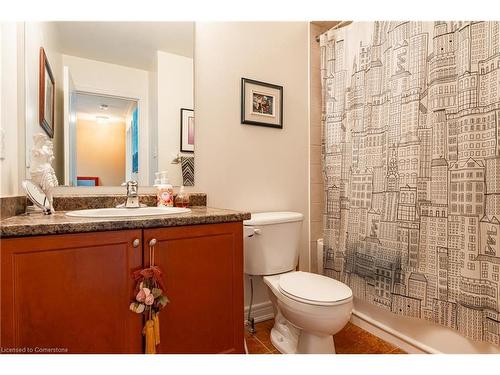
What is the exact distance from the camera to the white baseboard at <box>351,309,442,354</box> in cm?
144

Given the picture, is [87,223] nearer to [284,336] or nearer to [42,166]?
[42,166]

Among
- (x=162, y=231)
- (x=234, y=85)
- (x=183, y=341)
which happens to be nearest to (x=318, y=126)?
(x=234, y=85)

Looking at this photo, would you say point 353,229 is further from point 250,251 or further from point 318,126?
point 318,126

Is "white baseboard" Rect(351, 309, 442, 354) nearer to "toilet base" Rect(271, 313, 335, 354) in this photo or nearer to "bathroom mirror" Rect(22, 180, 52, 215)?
"toilet base" Rect(271, 313, 335, 354)

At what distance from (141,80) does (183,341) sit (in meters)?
1.33

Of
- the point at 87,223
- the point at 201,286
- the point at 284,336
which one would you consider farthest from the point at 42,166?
the point at 284,336

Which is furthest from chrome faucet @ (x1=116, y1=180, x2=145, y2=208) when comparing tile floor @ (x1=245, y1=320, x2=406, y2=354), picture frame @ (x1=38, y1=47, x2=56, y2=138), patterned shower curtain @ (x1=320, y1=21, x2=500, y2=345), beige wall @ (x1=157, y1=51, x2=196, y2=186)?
patterned shower curtain @ (x1=320, y1=21, x2=500, y2=345)

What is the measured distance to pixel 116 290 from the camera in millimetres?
947

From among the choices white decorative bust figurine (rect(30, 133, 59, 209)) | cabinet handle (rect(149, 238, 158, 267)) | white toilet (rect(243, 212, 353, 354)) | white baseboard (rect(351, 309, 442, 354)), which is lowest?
white baseboard (rect(351, 309, 442, 354))

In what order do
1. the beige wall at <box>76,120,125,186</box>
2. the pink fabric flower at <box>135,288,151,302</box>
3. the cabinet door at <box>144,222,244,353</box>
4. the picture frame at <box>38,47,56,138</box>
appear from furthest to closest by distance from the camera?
the beige wall at <box>76,120,125,186</box> → the picture frame at <box>38,47,56,138</box> → the cabinet door at <box>144,222,244,353</box> → the pink fabric flower at <box>135,288,151,302</box>

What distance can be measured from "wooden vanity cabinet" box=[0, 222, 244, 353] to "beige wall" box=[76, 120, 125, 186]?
0.65 meters

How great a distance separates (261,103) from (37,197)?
1334mm
